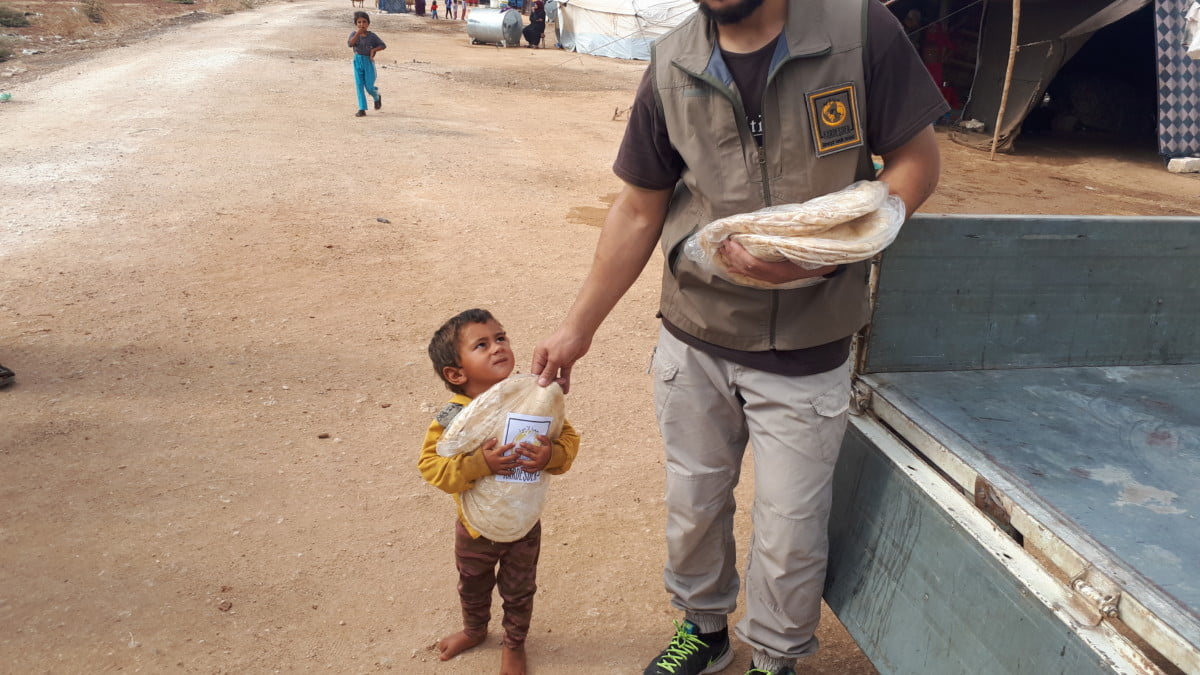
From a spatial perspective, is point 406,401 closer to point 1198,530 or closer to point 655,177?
point 655,177

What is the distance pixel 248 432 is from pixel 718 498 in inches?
92.2

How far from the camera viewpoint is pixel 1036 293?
2.44 metres

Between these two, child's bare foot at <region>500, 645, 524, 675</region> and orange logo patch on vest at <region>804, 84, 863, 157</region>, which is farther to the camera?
child's bare foot at <region>500, 645, 524, 675</region>

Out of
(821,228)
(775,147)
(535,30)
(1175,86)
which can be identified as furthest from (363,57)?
(535,30)

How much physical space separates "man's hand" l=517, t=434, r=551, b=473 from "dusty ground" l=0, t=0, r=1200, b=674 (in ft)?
2.22

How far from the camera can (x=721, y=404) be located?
2.24 metres

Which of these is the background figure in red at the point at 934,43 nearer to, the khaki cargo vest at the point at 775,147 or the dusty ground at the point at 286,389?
the dusty ground at the point at 286,389

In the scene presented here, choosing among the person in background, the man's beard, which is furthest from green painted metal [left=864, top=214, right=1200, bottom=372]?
the person in background

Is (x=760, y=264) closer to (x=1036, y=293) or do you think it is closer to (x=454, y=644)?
(x=1036, y=293)

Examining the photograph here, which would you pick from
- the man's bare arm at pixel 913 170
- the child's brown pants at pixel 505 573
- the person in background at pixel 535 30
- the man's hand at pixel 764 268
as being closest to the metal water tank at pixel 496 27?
the person in background at pixel 535 30

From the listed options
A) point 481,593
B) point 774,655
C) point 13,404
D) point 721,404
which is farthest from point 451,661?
point 13,404

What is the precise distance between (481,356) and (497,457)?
261 mm

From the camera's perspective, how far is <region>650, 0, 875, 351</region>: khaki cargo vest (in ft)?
6.27

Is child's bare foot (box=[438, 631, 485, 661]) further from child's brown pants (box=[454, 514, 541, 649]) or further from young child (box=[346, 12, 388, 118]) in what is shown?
young child (box=[346, 12, 388, 118])
